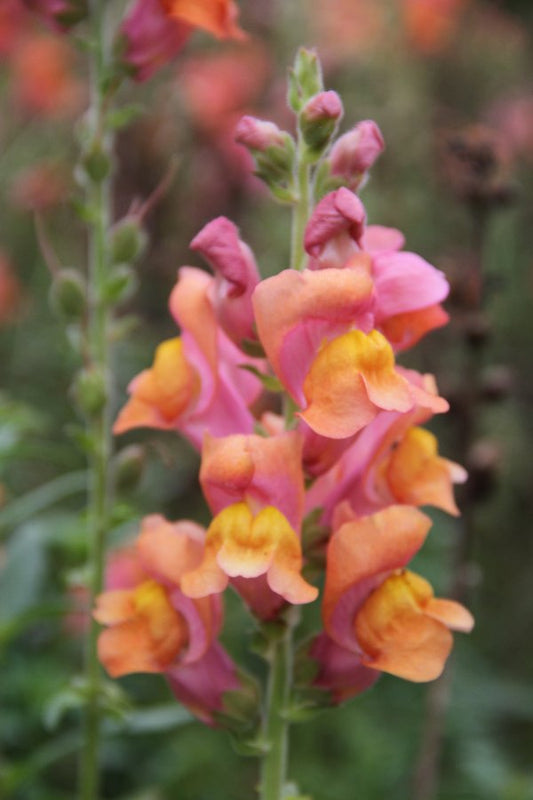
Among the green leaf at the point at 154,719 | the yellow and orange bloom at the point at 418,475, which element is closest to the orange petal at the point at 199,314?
the yellow and orange bloom at the point at 418,475

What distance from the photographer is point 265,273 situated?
336 centimetres

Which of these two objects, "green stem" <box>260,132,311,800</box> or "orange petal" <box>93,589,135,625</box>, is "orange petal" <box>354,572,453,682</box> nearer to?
"green stem" <box>260,132,311,800</box>

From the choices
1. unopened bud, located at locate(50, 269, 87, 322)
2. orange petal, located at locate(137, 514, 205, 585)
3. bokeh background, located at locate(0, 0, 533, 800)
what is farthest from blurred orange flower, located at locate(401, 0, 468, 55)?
orange petal, located at locate(137, 514, 205, 585)

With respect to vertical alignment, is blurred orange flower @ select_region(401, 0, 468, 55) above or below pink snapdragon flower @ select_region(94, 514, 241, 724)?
above

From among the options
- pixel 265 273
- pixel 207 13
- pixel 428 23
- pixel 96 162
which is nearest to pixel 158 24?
Result: pixel 207 13

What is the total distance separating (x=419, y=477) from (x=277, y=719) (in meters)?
0.28

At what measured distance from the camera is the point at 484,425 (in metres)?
3.13

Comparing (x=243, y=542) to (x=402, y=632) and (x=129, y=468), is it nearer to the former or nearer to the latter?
(x=402, y=632)

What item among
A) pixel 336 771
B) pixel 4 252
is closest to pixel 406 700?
pixel 336 771

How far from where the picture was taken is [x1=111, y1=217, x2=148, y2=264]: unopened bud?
1.36m

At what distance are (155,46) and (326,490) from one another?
67cm

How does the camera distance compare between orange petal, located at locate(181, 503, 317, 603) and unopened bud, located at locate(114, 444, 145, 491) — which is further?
unopened bud, located at locate(114, 444, 145, 491)

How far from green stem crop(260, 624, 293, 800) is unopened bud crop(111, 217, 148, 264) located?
21.7 inches

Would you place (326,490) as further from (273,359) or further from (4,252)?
(4,252)
